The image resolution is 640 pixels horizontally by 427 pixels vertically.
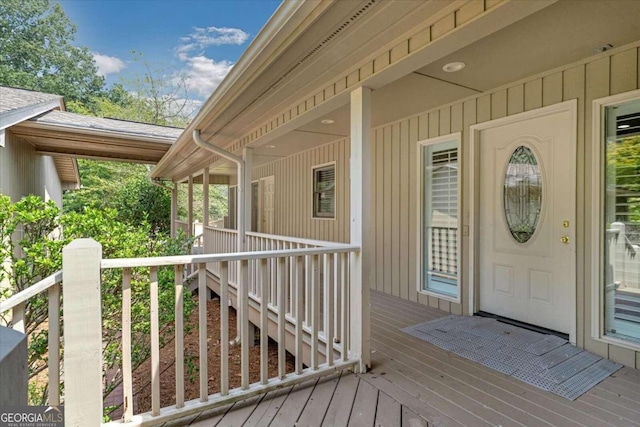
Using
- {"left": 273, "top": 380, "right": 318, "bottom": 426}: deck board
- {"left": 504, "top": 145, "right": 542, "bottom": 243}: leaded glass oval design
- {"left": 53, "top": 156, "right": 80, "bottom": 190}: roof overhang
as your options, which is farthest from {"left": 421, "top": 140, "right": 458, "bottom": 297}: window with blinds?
{"left": 53, "top": 156, "right": 80, "bottom": 190}: roof overhang

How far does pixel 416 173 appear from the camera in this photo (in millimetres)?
4340

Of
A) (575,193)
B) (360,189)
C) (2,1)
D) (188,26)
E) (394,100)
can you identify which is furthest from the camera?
(188,26)

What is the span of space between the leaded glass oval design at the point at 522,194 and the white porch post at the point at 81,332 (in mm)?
3607

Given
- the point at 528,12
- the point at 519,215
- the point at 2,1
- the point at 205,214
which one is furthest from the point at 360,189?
the point at 2,1

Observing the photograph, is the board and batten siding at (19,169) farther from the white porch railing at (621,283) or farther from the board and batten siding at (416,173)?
the white porch railing at (621,283)

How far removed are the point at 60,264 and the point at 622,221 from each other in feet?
14.4

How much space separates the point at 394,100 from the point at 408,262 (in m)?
2.09

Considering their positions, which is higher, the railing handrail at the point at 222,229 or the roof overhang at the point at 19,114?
the roof overhang at the point at 19,114

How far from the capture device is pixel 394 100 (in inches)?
148

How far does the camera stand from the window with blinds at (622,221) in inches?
102

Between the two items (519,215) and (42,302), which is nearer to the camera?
(42,302)

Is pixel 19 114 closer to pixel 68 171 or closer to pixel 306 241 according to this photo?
pixel 306 241

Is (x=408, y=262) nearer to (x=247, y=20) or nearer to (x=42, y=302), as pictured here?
(x=42, y=302)

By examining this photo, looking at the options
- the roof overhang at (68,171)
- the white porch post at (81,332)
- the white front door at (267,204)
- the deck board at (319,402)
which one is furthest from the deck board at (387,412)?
the roof overhang at (68,171)
